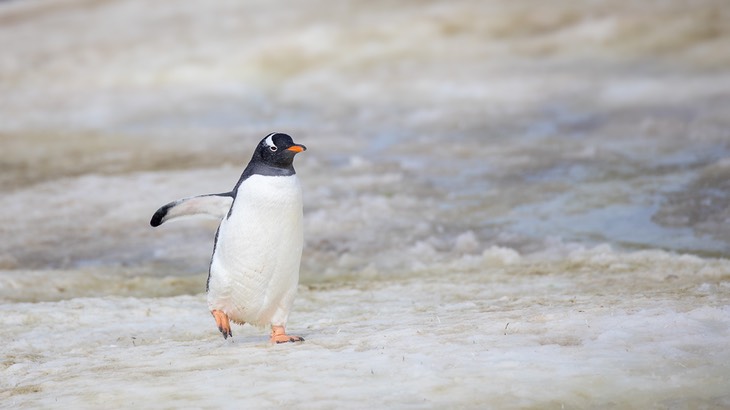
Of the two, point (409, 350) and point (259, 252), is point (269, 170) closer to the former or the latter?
point (259, 252)

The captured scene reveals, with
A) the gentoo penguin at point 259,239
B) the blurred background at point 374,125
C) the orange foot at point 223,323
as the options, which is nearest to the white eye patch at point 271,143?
the gentoo penguin at point 259,239

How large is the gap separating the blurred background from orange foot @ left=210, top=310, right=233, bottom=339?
91.4 inches

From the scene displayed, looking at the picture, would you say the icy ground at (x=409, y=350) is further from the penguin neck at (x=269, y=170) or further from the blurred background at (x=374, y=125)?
the blurred background at (x=374, y=125)

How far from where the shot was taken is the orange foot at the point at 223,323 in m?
5.41

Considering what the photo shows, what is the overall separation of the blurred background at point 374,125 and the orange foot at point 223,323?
232 cm

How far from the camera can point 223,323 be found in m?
5.43

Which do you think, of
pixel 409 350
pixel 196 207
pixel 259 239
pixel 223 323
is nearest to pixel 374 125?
pixel 196 207

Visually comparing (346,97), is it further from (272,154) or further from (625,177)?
(272,154)

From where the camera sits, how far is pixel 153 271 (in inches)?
328

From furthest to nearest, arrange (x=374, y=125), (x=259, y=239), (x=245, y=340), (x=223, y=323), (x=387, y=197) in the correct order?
(x=374, y=125)
(x=387, y=197)
(x=245, y=340)
(x=223, y=323)
(x=259, y=239)

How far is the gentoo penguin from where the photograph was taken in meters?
5.18

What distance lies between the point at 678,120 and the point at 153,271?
21.3 feet

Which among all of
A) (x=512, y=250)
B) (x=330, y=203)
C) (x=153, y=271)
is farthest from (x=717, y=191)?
(x=153, y=271)

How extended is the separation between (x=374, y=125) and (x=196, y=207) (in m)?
8.20
